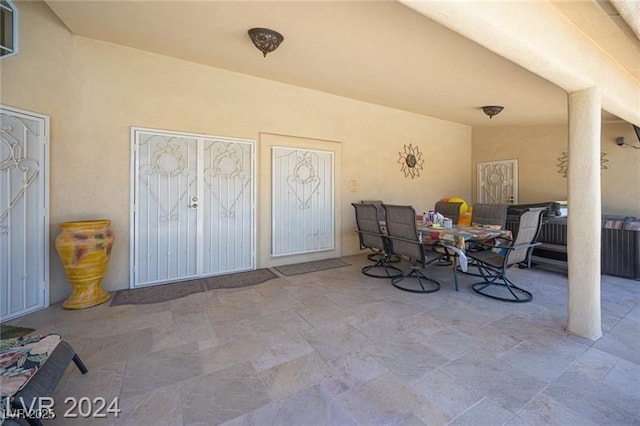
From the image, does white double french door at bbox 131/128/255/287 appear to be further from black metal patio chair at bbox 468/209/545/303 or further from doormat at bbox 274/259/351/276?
black metal patio chair at bbox 468/209/545/303

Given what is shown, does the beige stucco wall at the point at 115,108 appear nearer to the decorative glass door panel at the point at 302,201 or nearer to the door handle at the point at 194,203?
the decorative glass door panel at the point at 302,201

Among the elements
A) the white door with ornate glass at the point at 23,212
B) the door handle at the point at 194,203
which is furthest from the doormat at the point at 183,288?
the door handle at the point at 194,203

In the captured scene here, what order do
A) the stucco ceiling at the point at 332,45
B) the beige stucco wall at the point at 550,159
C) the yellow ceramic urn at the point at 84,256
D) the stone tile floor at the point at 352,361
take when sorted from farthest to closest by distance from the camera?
the beige stucco wall at the point at 550,159 < the yellow ceramic urn at the point at 84,256 < the stucco ceiling at the point at 332,45 < the stone tile floor at the point at 352,361

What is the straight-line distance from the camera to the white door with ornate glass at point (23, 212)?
8.37 feet

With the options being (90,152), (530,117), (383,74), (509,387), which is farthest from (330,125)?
(509,387)

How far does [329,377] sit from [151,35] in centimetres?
384

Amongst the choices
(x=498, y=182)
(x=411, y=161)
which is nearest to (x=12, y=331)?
(x=411, y=161)

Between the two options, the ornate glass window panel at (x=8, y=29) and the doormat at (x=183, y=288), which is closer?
the ornate glass window panel at (x=8, y=29)

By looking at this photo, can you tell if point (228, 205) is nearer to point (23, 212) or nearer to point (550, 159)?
point (23, 212)

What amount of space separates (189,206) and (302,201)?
1.78 meters

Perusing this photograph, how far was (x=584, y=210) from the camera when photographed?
2.27 m

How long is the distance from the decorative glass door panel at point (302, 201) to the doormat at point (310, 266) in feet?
Answer: 0.74

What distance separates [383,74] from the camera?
3.89 metres

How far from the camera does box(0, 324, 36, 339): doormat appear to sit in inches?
91.4
